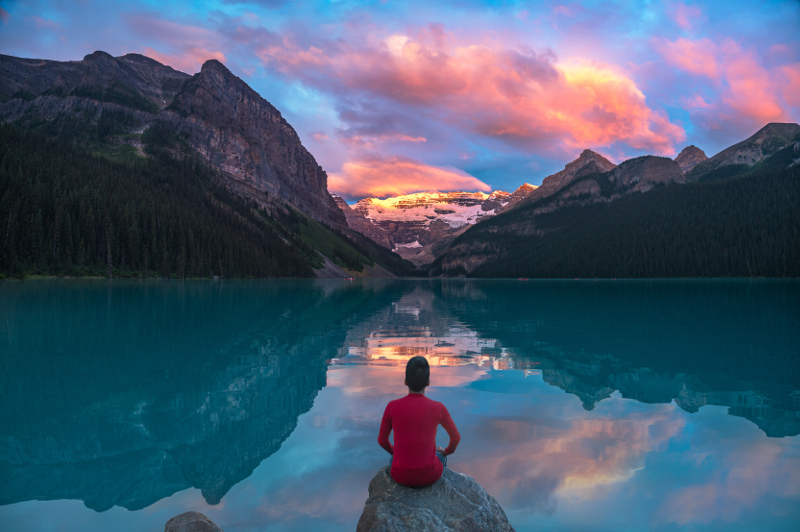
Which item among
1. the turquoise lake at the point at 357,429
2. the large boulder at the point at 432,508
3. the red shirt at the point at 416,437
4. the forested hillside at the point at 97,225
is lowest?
the turquoise lake at the point at 357,429

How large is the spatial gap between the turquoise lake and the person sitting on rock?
250 cm

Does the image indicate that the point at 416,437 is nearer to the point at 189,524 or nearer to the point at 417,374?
the point at 417,374

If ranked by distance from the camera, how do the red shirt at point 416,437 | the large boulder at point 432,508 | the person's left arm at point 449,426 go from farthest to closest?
the person's left arm at point 449,426 → the red shirt at point 416,437 → the large boulder at point 432,508

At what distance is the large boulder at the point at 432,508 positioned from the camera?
609cm

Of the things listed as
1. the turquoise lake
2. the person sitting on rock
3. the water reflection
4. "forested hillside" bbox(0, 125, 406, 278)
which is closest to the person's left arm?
the person sitting on rock

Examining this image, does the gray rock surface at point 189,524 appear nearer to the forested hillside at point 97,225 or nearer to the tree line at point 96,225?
the forested hillside at point 97,225

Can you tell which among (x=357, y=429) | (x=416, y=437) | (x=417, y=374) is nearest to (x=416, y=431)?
(x=416, y=437)

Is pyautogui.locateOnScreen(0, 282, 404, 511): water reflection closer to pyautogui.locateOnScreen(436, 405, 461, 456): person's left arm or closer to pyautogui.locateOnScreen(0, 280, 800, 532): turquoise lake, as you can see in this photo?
pyautogui.locateOnScreen(0, 280, 800, 532): turquoise lake

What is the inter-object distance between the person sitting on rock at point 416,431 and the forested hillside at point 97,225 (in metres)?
117

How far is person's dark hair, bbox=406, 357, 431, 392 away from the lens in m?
6.58

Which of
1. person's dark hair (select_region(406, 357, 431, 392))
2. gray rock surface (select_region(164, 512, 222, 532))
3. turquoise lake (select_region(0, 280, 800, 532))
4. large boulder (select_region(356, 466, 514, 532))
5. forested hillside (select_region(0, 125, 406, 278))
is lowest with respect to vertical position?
turquoise lake (select_region(0, 280, 800, 532))

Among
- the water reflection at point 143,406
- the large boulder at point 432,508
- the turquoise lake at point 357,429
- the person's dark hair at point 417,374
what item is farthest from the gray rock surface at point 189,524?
the person's dark hair at point 417,374

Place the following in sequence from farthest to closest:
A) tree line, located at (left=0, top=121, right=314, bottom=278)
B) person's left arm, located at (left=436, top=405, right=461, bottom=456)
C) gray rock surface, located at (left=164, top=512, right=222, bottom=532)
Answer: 1. tree line, located at (left=0, top=121, right=314, bottom=278)
2. person's left arm, located at (left=436, top=405, right=461, bottom=456)
3. gray rock surface, located at (left=164, top=512, right=222, bottom=532)

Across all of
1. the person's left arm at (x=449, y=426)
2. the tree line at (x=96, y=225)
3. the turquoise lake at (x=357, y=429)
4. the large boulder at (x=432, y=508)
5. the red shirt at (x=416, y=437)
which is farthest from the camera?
the tree line at (x=96, y=225)
